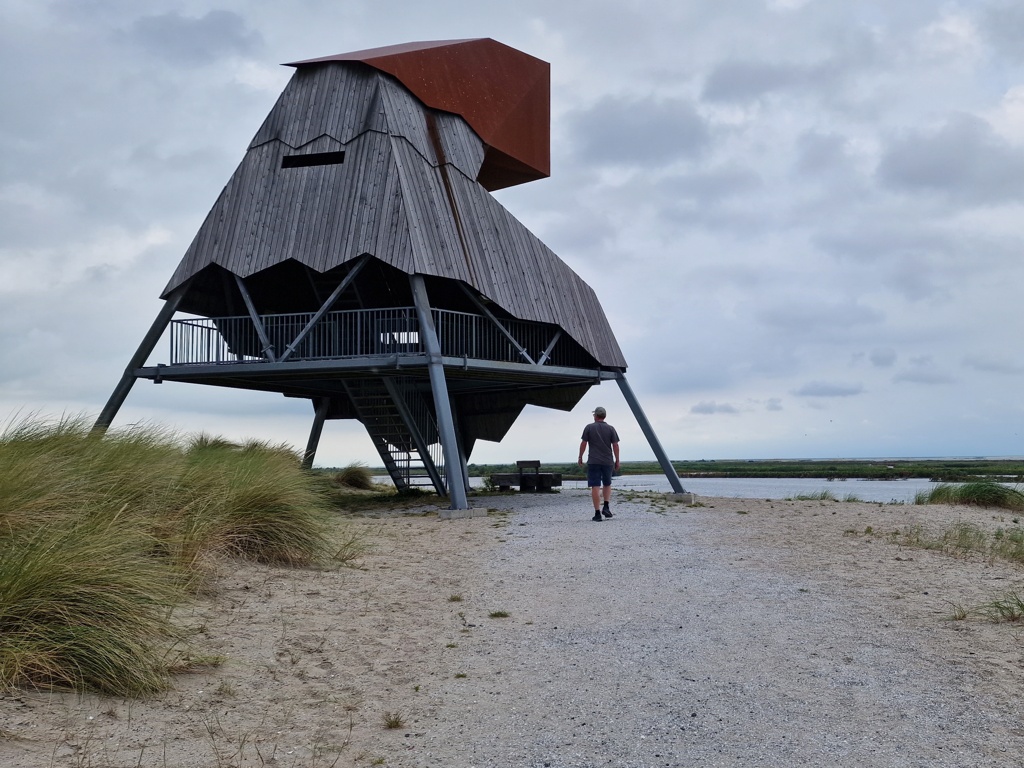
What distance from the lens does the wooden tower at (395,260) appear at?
639 inches

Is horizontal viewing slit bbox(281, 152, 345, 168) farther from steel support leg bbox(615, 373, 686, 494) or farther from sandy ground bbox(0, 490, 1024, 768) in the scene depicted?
sandy ground bbox(0, 490, 1024, 768)

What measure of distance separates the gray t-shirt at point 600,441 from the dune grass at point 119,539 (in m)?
4.71

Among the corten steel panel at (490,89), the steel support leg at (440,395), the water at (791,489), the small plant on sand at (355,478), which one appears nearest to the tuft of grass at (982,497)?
the water at (791,489)

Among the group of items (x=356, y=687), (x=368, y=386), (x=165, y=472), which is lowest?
(x=356, y=687)

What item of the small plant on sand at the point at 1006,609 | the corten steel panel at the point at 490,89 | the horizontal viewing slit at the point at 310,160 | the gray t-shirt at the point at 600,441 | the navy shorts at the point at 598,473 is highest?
the corten steel panel at the point at 490,89

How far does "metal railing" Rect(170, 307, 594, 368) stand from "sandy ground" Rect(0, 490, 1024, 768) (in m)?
8.54

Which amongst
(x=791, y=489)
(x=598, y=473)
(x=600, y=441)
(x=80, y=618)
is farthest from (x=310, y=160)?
(x=791, y=489)

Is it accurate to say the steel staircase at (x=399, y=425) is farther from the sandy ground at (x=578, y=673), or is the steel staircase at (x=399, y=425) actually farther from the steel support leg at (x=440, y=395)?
the sandy ground at (x=578, y=673)

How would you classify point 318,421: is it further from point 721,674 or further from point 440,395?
point 721,674

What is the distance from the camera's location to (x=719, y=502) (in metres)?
19.1

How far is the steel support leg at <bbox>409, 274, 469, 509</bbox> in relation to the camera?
15.5m

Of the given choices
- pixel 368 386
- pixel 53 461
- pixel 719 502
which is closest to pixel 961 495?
pixel 719 502

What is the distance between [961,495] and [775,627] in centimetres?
1707

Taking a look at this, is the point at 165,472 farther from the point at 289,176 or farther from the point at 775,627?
the point at 289,176
